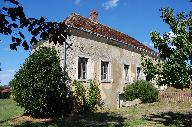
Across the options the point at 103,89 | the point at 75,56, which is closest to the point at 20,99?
the point at 75,56

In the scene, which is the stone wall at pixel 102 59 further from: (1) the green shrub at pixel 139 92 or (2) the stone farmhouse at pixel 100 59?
(1) the green shrub at pixel 139 92

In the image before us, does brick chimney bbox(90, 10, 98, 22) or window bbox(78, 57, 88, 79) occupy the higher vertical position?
brick chimney bbox(90, 10, 98, 22)

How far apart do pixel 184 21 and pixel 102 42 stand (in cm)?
811

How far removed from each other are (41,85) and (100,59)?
563 centimetres

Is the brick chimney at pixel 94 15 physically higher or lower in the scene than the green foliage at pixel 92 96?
higher

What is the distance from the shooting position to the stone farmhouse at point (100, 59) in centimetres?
1711

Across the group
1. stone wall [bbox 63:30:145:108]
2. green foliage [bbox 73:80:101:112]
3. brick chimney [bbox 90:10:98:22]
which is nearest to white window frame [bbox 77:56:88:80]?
stone wall [bbox 63:30:145:108]

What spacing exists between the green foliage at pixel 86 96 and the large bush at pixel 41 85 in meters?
1.21

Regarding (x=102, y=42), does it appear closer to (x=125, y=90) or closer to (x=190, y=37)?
(x=125, y=90)

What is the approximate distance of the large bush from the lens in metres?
14.8

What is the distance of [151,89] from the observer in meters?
22.5

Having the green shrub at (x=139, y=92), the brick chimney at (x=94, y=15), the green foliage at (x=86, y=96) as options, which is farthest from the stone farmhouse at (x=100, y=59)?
the brick chimney at (x=94, y=15)

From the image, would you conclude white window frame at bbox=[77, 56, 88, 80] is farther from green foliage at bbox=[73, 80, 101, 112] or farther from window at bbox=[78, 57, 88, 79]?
green foliage at bbox=[73, 80, 101, 112]

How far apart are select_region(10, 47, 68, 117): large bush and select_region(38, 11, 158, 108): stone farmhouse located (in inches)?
56.0
